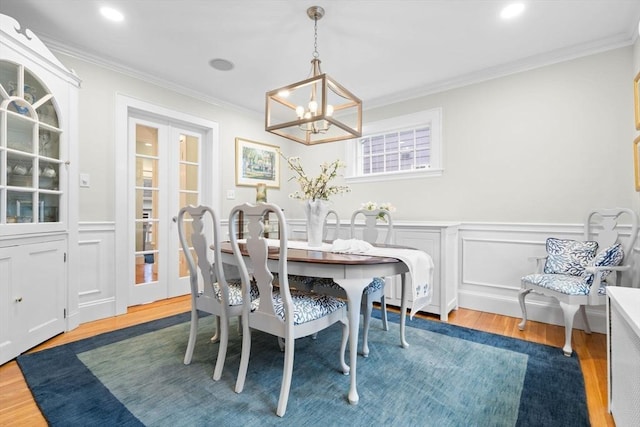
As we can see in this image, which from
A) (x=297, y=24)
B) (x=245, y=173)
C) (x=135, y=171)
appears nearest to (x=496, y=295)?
(x=297, y=24)

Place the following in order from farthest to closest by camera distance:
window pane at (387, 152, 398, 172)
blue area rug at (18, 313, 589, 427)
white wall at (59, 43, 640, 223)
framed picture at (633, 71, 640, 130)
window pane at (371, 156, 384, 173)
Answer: window pane at (371, 156, 384, 173) → window pane at (387, 152, 398, 172) → white wall at (59, 43, 640, 223) → framed picture at (633, 71, 640, 130) → blue area rug at (18, 313, 589, 427)

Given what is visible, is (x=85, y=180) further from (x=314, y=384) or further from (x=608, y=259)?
(x=608, y=259)

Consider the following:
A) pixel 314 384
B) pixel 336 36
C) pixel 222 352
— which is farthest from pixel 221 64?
pixel 314 384

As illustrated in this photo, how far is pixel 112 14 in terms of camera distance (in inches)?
88.3

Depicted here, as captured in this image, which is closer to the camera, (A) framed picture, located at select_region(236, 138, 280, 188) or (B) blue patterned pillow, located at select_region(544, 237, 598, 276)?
(B) blue patterned pillow, located at select_region(544, 237, 598, 276)

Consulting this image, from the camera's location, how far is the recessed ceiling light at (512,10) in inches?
83.4

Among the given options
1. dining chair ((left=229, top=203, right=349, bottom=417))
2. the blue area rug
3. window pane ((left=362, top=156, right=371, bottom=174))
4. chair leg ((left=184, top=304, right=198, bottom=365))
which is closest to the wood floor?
the blue area rug

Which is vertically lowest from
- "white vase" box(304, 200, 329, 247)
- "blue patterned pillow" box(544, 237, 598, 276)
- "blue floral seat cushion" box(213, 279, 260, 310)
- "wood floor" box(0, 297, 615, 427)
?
"wood floor" box(0, 297, 615, 427)

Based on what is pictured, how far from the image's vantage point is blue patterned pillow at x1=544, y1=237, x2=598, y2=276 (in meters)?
2.42

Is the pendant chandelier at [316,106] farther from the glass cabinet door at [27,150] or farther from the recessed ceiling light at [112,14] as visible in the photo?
the glass cabinet door at [27,150]

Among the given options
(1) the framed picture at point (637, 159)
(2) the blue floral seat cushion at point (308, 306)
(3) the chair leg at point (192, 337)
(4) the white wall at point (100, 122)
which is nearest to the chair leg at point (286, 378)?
(2) the blue floral seat cushion at point (308, 306)

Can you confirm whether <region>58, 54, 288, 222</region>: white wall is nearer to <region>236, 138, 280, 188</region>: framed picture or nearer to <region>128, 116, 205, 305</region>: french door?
<region>128, 116, 205, 305</region>: french door

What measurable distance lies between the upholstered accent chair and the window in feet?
4.59

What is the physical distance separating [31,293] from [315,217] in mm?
2176
